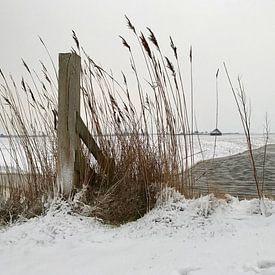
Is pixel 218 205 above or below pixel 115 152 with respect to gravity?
below

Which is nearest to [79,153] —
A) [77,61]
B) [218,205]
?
[77,61]

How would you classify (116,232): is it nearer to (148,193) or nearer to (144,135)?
(148,193)

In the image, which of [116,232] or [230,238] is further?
[116,232]

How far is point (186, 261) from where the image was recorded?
1938mm

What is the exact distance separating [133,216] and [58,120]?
0.90 metres

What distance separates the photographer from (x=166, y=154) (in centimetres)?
303

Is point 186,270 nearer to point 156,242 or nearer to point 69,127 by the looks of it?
point 156,242

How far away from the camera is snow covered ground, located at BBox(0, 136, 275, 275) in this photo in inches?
74.9

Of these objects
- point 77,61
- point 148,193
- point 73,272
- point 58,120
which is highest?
point 77,61

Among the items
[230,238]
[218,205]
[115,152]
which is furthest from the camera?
[115,152]

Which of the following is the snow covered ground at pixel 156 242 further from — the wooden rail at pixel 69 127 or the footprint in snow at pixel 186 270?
the wooden rail at pixel 69 127

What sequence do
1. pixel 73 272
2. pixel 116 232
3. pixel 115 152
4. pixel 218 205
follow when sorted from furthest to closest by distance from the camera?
pixel 115 152, pixel 218 205, pixel 116 232, pixel 73 272

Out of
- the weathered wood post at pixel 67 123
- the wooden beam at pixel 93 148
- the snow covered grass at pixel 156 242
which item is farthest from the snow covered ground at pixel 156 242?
the wooden beam at pixel 93 148

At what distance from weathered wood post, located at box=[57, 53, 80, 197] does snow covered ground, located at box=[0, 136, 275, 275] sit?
237 millimetres
